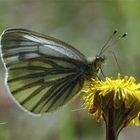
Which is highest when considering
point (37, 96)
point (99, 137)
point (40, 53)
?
point (40, 53)

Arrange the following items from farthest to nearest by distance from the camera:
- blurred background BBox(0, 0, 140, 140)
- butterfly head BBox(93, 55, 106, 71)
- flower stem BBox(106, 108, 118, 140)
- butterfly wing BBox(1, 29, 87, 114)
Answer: blurred background BBox(0, 0, 140, 140), butterfly head BBox(93, 55, 106, 71), butterfly wing BBox(1, 29, 87, 114), flower stem BBox(106, 108, 118, 140)

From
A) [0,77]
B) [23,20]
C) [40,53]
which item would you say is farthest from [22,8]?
[40,53]

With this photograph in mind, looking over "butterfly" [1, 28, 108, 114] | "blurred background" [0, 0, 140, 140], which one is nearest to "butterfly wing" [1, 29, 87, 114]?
"butterfly" [1, 28, 108, 114]

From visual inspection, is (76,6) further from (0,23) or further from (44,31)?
A: (0,23)

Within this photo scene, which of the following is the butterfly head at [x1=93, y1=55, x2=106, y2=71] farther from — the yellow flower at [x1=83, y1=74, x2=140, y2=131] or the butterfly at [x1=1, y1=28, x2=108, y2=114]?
the yellow flower at [x1=83, y1=74, x2=140, y2=131]

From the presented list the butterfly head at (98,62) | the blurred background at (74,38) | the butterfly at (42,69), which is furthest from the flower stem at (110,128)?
the blurred background at (74,38)

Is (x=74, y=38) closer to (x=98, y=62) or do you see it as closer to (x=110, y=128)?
(x=98, y=62)

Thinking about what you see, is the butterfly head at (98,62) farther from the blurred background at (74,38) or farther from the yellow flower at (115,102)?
the blurred background at (74,38)
